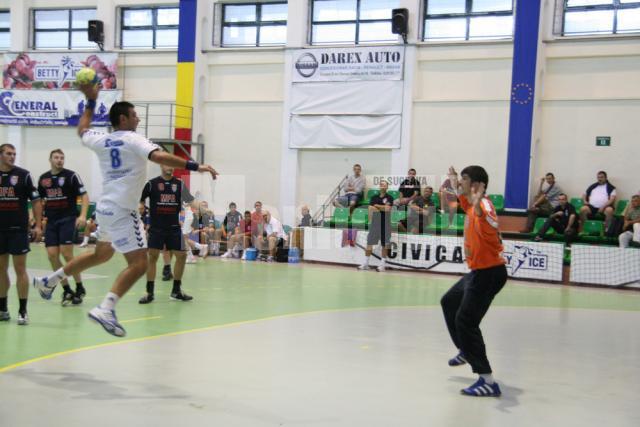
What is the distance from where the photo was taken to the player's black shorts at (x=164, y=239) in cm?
1057

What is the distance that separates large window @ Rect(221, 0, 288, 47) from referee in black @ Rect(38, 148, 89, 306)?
13863 mm

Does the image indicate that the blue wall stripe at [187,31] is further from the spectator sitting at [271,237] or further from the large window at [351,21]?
the spectator sitting at [271,237]

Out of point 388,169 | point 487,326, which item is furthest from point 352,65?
point 487,326

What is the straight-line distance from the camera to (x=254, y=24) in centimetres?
2283

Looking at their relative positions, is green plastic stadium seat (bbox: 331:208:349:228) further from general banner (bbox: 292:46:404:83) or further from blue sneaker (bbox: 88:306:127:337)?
blue sneaker (bbox: 88:306:127:337)

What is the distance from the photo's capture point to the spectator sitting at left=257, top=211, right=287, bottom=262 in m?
18.8

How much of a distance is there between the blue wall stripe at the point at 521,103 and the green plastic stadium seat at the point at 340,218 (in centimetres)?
432

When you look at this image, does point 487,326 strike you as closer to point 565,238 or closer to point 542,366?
point 542,366

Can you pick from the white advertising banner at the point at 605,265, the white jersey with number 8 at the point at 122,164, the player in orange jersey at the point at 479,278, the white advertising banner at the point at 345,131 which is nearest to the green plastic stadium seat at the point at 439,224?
the white advertising banner at the point at 605,265

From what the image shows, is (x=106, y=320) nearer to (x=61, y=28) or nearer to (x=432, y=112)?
(x=432, y=112)

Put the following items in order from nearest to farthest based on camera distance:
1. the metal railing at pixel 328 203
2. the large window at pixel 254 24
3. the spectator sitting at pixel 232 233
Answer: the spectator sitting at pixel 232 233, the metal railing at pixel 328 203, the large window at pixel 254 24

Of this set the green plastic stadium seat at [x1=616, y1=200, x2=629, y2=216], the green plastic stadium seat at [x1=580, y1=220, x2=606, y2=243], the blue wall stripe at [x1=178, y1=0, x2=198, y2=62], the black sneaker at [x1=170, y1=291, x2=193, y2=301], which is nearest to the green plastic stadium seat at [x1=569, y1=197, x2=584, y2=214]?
the green plastic stadium seat at [x1=616, y1=200, x2=629, y2=216]

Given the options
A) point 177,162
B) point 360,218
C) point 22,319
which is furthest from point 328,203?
point 177,162

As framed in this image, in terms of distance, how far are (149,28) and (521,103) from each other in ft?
40.2
